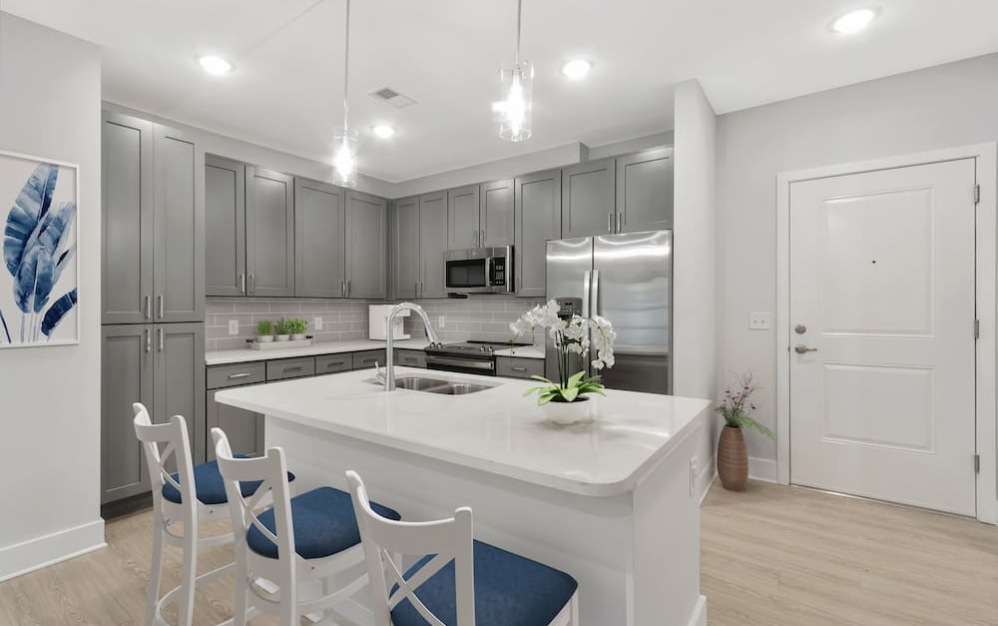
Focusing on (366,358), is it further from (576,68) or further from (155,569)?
(576,68)

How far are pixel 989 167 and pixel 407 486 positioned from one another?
141 inches

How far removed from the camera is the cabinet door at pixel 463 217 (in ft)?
14.3

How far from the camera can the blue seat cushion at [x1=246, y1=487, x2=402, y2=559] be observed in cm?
134

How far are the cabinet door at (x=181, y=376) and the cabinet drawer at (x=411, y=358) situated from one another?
1.65 metres

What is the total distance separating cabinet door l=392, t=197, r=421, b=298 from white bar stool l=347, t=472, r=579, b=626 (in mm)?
3740

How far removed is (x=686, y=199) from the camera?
297 cm

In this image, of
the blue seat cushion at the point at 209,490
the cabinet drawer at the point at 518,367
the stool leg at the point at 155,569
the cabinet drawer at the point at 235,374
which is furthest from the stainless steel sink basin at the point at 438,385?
the cabinet drawer at the point at 235,374

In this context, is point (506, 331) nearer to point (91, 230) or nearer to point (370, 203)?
point (370, 203)

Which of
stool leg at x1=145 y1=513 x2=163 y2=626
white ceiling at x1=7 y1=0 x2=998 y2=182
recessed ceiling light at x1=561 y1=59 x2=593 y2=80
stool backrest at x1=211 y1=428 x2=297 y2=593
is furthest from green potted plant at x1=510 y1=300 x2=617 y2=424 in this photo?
recessed ceiling light at x1=561 y1=59 x2=593 y2=80

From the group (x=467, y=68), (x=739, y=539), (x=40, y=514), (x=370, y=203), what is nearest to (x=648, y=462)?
(x=739, y=539)

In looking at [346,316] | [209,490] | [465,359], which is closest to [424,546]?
[209,490]

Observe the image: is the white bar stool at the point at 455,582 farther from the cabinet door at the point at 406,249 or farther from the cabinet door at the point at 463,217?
the cabinet door at the point at 406,249

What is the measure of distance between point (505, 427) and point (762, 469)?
2.77 metres

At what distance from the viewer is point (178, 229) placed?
305cm
